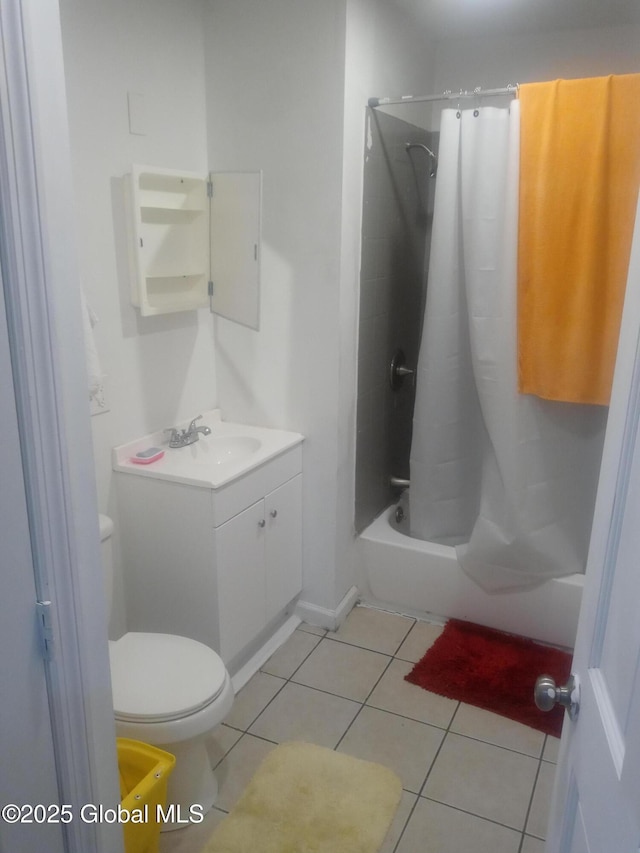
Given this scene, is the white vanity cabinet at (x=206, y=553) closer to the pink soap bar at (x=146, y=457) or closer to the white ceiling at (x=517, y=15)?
the pink soap bar at (x=146, y=457)

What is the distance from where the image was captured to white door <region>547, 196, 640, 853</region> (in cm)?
77

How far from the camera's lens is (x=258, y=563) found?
2391 millimetres

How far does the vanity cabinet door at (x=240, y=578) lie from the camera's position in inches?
86.6

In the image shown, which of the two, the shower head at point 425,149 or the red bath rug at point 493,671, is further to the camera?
the shower head at point 425,149

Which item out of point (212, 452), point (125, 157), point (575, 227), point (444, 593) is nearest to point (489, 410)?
point (575, 227)

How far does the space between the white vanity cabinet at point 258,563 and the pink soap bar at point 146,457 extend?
35 centimetres

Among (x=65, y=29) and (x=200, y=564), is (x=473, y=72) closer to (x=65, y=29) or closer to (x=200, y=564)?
(x=65, y=29)

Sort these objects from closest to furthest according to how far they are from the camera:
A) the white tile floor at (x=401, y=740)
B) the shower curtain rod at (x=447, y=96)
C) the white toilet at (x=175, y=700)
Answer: the white toilet at (x=175, y=700)
the white tile floor at (x=401, y=740)
the shower curtain rod at (x=447, y=96)

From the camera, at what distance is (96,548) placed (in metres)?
1.07

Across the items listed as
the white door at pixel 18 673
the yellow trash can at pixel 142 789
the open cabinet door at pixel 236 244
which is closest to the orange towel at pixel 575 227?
the open cabinet door at pixel 236 244

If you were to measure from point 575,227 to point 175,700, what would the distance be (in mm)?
1912

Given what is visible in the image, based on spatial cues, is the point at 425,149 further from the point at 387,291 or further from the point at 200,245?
the point at 200,245

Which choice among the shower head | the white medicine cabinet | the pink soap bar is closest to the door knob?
the pink soap bar

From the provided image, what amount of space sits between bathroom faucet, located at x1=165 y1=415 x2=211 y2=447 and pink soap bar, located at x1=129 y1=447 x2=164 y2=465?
4.3 inches
